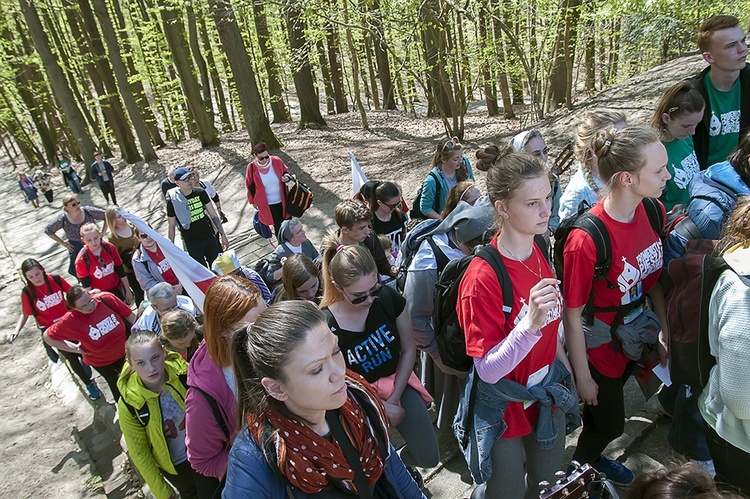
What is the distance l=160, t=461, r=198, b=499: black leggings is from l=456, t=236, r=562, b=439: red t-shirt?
213 centimetres

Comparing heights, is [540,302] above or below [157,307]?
above

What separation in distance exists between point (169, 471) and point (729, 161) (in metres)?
3.88

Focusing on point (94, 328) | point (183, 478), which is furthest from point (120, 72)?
point (183, 478)

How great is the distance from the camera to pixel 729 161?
2.78 meters

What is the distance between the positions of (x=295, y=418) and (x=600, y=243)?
1.62m

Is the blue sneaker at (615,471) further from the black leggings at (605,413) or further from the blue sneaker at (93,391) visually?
the blue sneaker at (93,391)

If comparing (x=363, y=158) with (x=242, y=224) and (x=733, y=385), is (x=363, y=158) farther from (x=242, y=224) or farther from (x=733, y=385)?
(x=733, y=385)

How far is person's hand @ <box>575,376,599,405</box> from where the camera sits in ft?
8.18

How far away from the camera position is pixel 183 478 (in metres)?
3.20

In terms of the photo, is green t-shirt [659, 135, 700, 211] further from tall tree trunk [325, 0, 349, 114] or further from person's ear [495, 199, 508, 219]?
tall tree trunk [325, 0, 349, 114]

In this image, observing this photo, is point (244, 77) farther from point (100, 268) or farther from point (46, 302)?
point (46, 302)

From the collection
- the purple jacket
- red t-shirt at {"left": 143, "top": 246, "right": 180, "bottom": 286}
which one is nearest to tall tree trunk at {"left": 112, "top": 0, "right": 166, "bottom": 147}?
red t-shirt at {"left": 143, "top": 246, "right": 180, "bottom": 286}

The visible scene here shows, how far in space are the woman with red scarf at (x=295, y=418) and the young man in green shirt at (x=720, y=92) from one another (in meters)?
3.46

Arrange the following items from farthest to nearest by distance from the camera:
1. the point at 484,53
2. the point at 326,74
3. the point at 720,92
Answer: the point at 326,74, the point at 484,53, the point at 720,92
